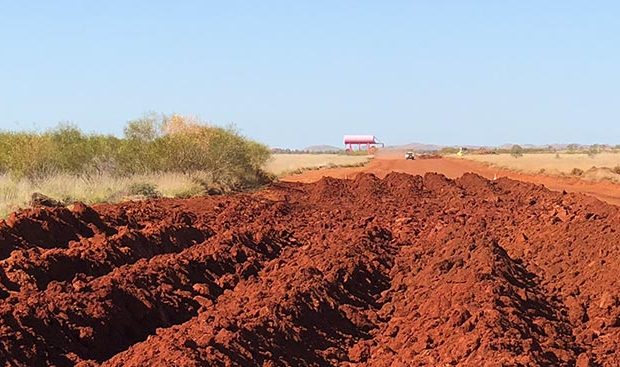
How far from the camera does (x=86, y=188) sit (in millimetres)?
23250

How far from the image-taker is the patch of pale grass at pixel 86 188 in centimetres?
1986

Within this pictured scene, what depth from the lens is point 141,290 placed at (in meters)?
10.4

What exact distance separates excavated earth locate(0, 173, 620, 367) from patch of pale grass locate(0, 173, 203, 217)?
2.47 m

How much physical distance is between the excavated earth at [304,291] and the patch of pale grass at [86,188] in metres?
2.47

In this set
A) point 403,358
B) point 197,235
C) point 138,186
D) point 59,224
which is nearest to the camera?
point 403,358

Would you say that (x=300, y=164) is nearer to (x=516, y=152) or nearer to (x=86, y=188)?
(x=516, y=152)

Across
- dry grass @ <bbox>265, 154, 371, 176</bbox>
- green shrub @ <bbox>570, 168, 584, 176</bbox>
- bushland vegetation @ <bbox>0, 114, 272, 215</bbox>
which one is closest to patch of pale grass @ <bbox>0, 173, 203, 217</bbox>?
bushland vegetation @ <bbox>0, 114, 272, 215</bbox>

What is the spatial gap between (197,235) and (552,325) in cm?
835

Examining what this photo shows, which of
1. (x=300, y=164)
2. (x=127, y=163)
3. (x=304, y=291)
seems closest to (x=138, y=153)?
(x=127, y=163)

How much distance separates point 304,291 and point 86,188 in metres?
13.8

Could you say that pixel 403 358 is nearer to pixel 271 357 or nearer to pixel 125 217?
pixel 271 357

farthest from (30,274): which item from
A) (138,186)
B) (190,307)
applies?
(138,186)

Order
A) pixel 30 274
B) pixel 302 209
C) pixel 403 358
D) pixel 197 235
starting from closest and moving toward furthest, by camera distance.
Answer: pixel 403 358 → pixel 30 274 → pixel 197 235 → pixel 302 209

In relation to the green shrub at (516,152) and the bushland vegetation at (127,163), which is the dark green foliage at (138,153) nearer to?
the bushland vegetation at (127,163)
